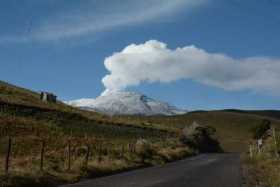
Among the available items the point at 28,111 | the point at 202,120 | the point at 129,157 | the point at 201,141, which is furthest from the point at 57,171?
the point at 202,120

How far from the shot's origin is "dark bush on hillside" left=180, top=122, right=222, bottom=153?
3497 inches

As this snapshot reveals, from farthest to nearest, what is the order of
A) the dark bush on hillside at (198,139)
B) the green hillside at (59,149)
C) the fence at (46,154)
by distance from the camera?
1. the dark bush on hillside at (198,139)
2. the fence at (46,154)
3. the green hillside at (59,149)

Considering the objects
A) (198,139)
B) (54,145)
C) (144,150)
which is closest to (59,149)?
(54,145)

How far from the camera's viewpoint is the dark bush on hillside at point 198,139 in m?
88.8

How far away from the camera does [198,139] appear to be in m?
94.2

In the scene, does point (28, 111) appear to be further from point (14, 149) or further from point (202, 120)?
point (202, 120)

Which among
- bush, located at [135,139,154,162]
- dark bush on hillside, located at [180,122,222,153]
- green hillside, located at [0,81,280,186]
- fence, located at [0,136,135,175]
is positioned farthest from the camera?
dark bush on hillside, located at [180,122,222,153]

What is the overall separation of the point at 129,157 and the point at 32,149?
270 inches

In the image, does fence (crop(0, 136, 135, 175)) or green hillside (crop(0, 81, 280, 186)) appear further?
fence (crop(0, 136, 135, 175))

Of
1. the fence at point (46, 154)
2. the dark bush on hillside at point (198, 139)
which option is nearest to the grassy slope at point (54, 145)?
the fence at point (46, 154)

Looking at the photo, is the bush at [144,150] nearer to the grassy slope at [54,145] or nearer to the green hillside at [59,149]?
the green hillside at [59,149]

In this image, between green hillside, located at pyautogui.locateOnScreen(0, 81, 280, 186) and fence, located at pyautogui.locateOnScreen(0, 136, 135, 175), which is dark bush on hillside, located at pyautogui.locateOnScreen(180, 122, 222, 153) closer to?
green hillside, located at pyautogui.locateOnScreen(0, 81, 280, 186)

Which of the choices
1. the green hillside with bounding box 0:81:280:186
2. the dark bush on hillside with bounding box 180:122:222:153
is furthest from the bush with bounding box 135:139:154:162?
the dark bush on hillside with bounding box 180:122:222:153

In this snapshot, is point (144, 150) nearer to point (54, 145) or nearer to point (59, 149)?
point (54, 145)
